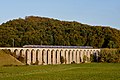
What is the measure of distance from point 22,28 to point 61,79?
10631cm

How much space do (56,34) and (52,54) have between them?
34303 millimetres

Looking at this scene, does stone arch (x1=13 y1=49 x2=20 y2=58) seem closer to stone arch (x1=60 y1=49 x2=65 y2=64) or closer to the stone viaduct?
the stone viaduct

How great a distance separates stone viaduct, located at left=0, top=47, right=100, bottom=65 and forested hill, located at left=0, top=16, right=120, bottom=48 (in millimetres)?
15145

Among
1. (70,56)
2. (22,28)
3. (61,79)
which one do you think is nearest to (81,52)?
(70,56)

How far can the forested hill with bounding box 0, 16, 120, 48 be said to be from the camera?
127 metres

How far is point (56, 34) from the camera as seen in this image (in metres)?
142

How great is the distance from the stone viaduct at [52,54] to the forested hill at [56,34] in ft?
49.7

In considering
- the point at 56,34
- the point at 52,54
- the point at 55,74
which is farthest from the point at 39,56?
the point at 55,74

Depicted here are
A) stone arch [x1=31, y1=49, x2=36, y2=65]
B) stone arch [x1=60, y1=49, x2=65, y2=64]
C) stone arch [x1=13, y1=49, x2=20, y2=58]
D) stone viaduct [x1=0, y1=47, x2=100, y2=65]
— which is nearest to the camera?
stone arch [x1=13, y1=49, x2=20, y2=58]

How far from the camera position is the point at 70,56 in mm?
114562

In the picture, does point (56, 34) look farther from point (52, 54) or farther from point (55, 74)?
point (55, 74)

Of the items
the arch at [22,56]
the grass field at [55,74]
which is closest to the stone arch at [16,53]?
the arch at [22,56]

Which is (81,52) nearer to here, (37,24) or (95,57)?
(95,57)

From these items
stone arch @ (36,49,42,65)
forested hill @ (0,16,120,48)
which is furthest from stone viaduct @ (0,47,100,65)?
forested hill @ (0,16,120,48)
